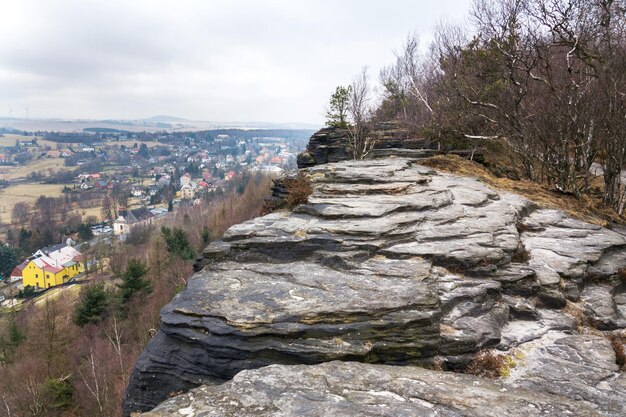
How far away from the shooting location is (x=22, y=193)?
488 ft

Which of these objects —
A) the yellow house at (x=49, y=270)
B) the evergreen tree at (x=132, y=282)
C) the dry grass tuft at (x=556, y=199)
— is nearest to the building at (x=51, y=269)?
the yellow house at (x=49, y=270)

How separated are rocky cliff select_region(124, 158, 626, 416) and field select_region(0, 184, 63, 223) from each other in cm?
14057

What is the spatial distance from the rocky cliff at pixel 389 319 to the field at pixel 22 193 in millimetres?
140570

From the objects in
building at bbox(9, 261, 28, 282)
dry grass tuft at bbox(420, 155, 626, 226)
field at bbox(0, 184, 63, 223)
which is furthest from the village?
dry grass tuft at bbox(420, 155, 626, 226)

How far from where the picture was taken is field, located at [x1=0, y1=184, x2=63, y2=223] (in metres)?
128

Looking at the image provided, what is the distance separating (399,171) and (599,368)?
8442mm

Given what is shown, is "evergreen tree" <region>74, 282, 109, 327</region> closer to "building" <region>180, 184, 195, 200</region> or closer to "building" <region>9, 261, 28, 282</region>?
"building" <region>9, 261, 28, 282</region>

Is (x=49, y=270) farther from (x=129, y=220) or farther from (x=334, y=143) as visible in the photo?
(x=334, y=143)

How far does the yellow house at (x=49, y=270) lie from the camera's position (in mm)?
66375

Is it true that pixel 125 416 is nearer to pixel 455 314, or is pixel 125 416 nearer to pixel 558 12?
pixel 455 314

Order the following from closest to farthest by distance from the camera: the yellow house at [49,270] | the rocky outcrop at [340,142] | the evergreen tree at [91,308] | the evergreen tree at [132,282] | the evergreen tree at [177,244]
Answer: the rocky outcrop at [340,142]
the evergreen tree at [91,308]
the evergreen tree at [132,282]
the evergreen tree at [177,244]
the yellow house at [49,270]

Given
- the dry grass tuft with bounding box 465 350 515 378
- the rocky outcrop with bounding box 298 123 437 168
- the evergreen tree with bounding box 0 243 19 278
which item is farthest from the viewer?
the evergreen tree with bounding box 0 243 19 278

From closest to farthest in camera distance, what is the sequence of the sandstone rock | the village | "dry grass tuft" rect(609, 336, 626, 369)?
the sandstone rock
"dry grass tuft" rect(609, 336, 626, 369)
the village

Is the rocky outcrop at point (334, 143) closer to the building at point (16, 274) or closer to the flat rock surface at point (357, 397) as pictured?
the flat rock surface at point (357, 397)
